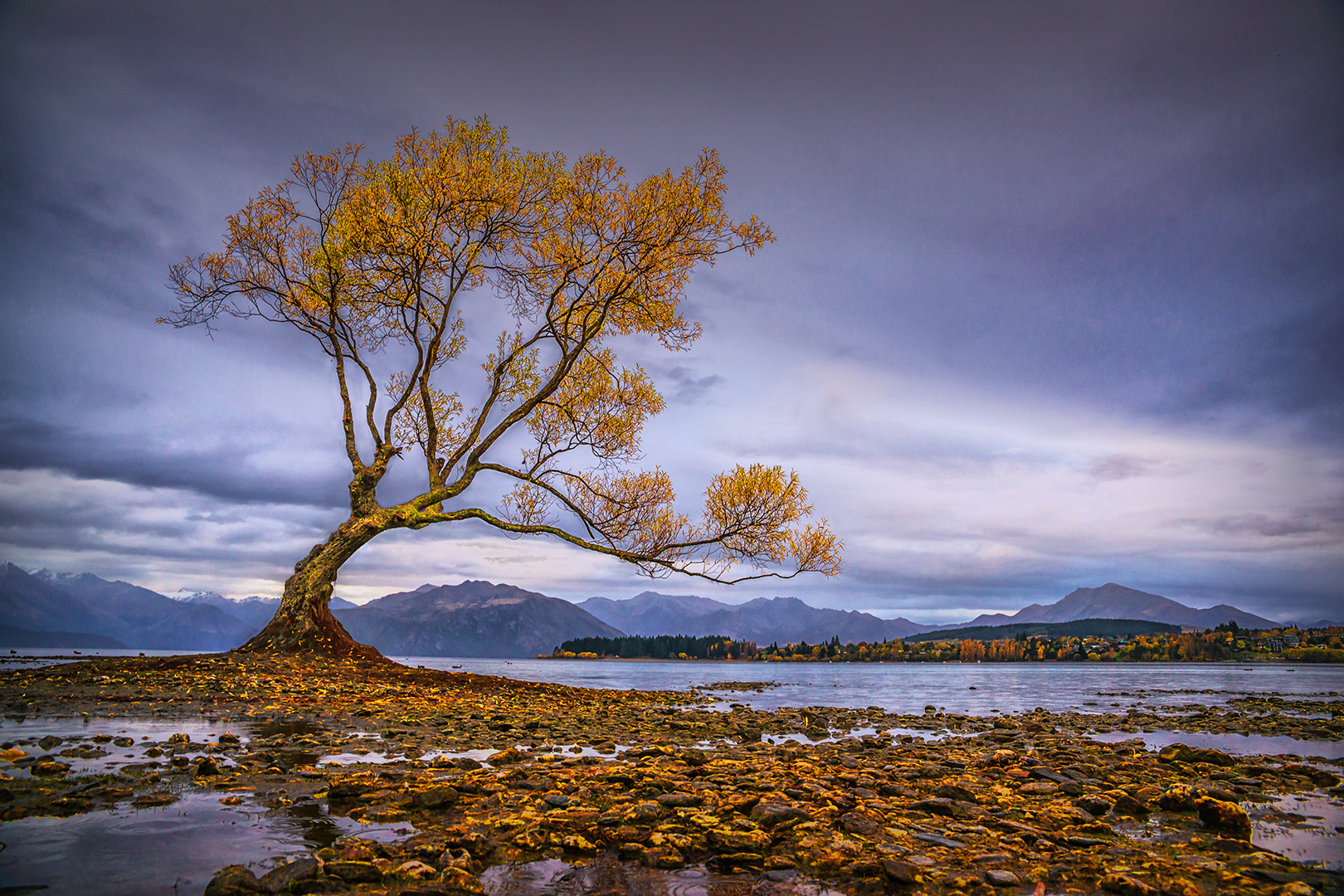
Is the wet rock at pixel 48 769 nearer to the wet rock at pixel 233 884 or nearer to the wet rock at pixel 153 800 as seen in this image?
the wet rock at pixel 153 800

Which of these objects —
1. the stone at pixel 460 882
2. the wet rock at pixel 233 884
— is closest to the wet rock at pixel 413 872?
the stone at pixel 460 882

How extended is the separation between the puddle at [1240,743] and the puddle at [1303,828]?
5378 mm

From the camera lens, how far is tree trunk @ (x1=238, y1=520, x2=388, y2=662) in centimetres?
2092

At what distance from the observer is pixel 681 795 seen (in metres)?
6.84

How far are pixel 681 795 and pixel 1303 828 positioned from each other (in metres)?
6.98

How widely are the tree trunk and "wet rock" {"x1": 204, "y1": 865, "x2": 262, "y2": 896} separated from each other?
18.3 m

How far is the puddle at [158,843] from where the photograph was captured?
13.4ft

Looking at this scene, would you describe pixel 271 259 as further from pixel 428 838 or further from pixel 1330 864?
pixel 1330 864

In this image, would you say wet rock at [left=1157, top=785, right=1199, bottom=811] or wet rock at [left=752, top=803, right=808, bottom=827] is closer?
wet rock at [left=752, top=803, right=808, bottom=827]

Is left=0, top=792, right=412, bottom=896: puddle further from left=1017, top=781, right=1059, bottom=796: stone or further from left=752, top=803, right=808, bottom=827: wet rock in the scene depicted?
left=1017, top=781, right=1059, bottom=796: stone

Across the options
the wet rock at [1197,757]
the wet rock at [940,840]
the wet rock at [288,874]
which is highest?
the wet rock at [288,874]

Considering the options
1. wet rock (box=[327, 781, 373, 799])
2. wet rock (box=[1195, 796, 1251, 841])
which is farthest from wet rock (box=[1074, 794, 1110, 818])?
wet rock (box=[327, 781, 373, 799])

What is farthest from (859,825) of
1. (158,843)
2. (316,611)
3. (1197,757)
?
(316,611)

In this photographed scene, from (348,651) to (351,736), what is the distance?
→ 1320cm
